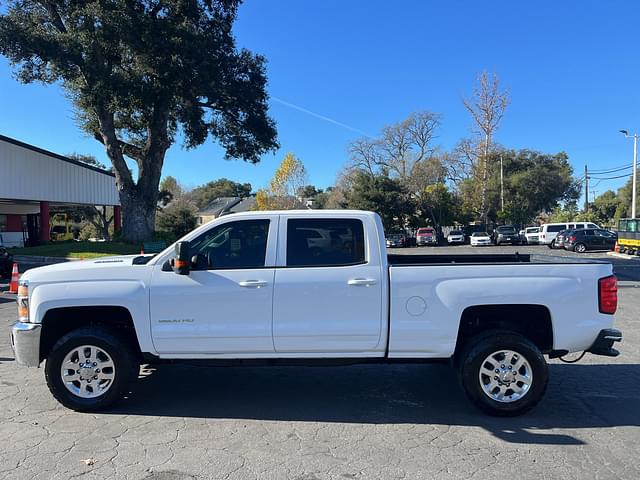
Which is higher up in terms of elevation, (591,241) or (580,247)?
(591,241)

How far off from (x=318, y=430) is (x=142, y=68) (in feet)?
72.0

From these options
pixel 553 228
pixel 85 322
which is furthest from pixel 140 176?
pixel 553 228

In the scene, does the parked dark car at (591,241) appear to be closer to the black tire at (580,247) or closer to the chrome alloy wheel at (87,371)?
the black tire at (580,247)

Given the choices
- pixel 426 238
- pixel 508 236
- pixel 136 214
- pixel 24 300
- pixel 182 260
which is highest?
pixel 136 214

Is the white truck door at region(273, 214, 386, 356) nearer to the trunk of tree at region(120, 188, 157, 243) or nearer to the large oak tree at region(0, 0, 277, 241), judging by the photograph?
the large oak tree at region(0, 0, 277, 241)

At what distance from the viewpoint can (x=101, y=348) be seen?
15.6 ft

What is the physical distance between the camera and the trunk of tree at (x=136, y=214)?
1053 inches

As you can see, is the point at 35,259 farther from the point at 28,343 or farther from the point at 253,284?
the point at 253,284

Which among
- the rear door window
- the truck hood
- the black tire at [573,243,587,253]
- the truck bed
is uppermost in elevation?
the rear door window

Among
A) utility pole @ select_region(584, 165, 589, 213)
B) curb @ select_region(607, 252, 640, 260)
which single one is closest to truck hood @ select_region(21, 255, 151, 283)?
curb @ select_region(607, 252, 640, 260)

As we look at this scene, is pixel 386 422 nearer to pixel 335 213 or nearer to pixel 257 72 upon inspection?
pixel 335 213

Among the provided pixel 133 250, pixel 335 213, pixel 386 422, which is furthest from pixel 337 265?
pixel 133 250

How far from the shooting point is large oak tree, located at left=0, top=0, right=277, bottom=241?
21.7m

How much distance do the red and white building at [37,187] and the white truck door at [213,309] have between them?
2857 cm
